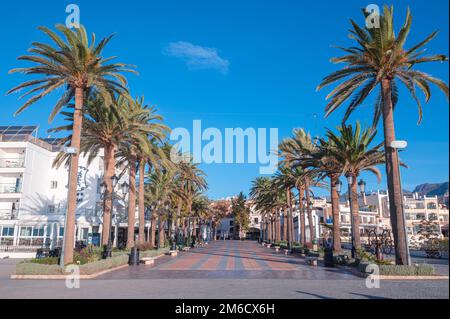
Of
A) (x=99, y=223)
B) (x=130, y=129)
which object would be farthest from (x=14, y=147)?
(x=130, y=129)

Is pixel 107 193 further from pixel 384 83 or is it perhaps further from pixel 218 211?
pixel 218 211

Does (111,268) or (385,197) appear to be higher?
(385,197)

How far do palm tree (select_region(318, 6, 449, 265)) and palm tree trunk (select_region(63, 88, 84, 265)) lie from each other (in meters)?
11.9

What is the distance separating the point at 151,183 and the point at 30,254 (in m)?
15.1

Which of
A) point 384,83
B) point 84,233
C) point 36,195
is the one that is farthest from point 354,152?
point 36,195

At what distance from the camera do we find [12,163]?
4069 centimetres

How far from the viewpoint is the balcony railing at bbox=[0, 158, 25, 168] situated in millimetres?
39875

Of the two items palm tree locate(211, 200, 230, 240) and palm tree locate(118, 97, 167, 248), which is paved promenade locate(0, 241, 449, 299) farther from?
palm tree locate(211, 200, 230, 240)

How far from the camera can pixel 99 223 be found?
4128 centimetres

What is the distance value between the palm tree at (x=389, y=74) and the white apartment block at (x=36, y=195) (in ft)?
86.6

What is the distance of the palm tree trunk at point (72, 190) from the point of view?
17.3m

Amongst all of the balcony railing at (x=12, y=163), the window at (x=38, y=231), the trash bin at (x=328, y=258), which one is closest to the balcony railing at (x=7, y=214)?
the window at (x=38, y=231)

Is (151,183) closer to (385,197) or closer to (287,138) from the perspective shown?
(287,138)

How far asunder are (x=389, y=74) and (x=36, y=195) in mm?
36404
